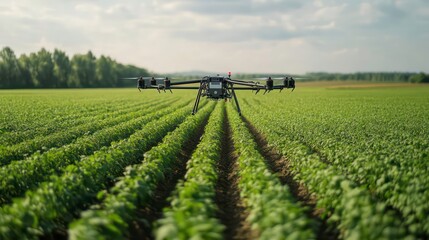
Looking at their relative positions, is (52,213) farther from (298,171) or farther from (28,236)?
(298,171)

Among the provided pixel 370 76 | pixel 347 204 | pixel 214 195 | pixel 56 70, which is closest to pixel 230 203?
pixel 214 195

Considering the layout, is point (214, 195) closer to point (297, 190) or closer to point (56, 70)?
point (297, 190)

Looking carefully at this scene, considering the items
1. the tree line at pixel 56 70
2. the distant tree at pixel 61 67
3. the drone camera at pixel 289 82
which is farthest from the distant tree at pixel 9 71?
the drone camera at pixel 289 82

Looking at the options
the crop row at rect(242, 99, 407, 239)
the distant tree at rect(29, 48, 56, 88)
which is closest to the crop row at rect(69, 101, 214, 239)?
the crop row at rect(242, 99, 407, 239)

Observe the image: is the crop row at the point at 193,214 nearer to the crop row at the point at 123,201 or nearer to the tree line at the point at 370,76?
the crop row at the point at 123,201

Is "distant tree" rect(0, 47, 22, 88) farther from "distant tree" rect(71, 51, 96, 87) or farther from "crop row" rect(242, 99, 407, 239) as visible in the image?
"crop row" rect(242, 99, 407, 239)
